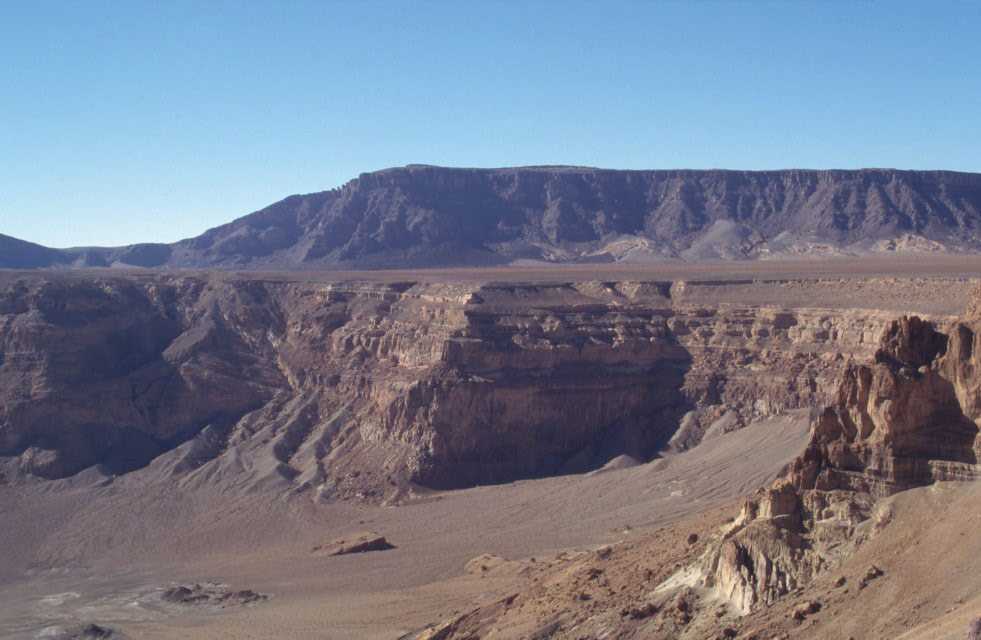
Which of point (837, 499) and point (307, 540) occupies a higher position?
point (837, 499)

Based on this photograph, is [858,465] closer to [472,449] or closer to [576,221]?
[472,449]

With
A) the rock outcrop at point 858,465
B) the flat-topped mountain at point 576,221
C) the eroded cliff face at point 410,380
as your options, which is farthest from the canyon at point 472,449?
the flat-topped mountain at point 576,221

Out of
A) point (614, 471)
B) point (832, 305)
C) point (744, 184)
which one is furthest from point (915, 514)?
point (744, 184)

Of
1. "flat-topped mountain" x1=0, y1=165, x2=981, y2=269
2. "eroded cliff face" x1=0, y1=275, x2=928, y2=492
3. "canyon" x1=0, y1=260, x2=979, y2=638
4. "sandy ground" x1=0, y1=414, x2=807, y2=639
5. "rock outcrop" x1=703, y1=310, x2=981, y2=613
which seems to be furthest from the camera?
"flat-topped mountain" x1=0, y1=165, x2=981, y2=269

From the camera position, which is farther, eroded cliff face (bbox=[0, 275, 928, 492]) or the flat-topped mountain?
the flat-topped mountain

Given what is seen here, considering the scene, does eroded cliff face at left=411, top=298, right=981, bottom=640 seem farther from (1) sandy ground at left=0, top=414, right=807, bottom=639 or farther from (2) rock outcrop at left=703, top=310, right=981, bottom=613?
(1) sandy ground at left=0, top=414, right=807, bottom=639

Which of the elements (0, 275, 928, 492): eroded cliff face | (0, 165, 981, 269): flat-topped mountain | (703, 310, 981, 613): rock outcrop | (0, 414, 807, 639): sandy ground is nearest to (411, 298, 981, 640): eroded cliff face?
(703, 310, 981, 613): rock outcrop

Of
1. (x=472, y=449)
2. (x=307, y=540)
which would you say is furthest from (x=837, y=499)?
(x=472, y=449)

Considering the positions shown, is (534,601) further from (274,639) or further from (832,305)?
(832,305)
